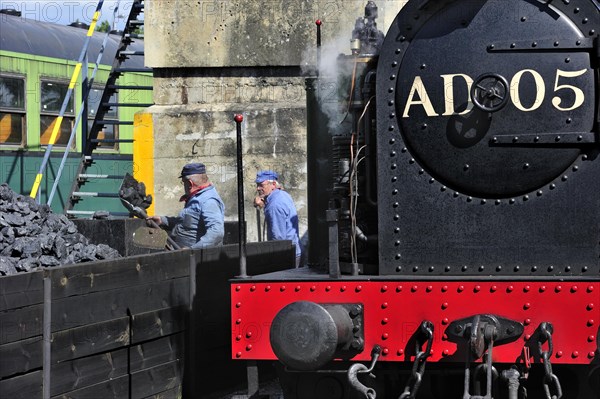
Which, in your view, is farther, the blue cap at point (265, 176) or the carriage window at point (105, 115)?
the carriage window at point (105, 115)

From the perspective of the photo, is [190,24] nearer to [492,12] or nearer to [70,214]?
[70,214]

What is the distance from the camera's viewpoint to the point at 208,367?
6621 mm

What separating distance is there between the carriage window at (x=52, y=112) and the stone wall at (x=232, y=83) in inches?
147

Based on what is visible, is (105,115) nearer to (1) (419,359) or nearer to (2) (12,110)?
(2) (12,110)

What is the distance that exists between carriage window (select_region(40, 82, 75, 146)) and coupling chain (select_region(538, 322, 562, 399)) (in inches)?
413

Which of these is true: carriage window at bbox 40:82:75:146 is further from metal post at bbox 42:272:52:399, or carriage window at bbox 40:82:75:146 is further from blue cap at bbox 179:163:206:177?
metal post at bbox 42:272:52:399

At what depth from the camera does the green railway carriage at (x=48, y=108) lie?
13.0 metres

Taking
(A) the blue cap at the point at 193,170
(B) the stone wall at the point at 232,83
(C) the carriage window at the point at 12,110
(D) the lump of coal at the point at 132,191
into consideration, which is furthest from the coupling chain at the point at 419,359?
(C) the carriage window at the point at 12,110

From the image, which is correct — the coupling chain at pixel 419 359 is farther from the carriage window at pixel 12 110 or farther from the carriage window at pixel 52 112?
the carriage window at pixel 52 112

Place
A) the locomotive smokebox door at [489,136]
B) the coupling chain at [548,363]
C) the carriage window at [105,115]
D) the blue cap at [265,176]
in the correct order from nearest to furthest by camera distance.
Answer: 1. the coupling chain at [548,363]
2. the locomotive smokebox door at [489,136]
3. the blue cap at [265,176]
4. the carriage window at [105,115]

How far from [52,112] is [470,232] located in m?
10.2

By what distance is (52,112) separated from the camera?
1377cm

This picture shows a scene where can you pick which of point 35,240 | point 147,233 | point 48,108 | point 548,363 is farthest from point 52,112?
point 548,363

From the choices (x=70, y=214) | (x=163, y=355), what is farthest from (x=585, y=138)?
(x=70, y=214)
